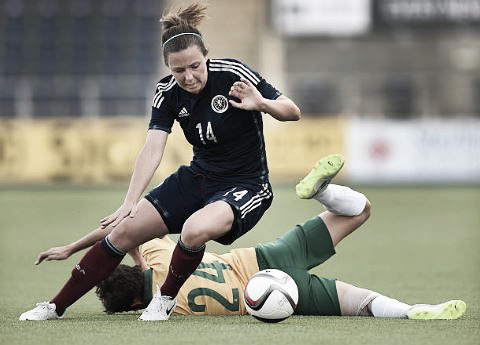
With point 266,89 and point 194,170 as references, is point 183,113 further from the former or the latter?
point 266,89

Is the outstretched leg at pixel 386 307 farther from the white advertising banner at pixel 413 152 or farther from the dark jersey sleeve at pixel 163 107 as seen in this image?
the white advertising banner at pixel 413 152

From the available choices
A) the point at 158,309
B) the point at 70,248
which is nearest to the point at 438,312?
the point at 158,309

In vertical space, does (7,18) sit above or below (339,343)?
above

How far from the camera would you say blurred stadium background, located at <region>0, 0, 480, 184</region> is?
73.7 feet

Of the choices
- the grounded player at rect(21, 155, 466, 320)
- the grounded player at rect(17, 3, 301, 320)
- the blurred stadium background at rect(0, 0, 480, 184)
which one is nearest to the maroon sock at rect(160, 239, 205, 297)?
the grounded player at rect(17, 3, 301, 320)

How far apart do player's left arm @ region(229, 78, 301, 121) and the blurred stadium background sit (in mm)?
16054

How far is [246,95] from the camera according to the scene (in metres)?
5.98

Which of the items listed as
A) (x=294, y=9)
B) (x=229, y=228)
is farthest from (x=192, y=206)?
(x=294, y=9)

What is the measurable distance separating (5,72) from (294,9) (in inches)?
285

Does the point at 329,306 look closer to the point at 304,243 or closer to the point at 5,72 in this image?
the point at 304,243

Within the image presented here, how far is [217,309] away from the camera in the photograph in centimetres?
629

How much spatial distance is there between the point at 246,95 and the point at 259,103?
0.34ft

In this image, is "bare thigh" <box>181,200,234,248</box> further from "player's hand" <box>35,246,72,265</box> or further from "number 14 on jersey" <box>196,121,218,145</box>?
"player's hand" <box>35,246,72,265</box>

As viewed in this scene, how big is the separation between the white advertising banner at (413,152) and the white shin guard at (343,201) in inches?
629
